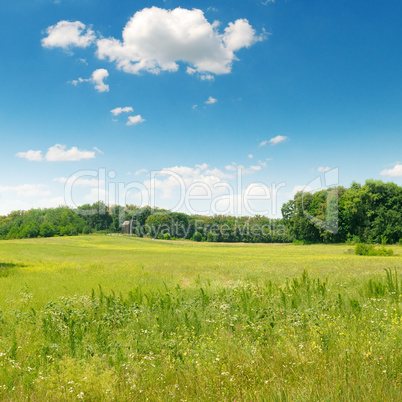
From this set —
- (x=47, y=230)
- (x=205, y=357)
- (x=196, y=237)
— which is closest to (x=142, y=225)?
(x=196, y=237)

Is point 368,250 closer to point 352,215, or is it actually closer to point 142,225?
point 352,215

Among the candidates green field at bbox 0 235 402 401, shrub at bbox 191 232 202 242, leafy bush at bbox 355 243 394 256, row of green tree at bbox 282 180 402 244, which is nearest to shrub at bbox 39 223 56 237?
shrub at bbox 191 232 202 242

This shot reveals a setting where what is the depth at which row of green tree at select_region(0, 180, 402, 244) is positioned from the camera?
6962cm

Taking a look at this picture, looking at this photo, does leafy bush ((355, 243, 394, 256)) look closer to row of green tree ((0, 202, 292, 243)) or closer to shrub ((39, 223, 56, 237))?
row of green tree ((0, 202, 292, 243))

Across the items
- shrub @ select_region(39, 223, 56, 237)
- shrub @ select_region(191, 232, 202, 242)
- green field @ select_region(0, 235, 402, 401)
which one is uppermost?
green field @ select_region(0, 235, 402, 401)

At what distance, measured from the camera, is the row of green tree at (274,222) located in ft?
228

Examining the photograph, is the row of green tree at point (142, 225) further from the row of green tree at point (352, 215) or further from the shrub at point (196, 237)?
the row of green tree at point (352, 215)

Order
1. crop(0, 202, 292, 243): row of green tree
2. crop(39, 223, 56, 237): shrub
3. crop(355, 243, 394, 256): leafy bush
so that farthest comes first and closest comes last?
crop(0, 202, 292, 243): row of green tree → crop(39, 223, 56, 237): shrub → crop(355, 243, 394, 256): leafy bush

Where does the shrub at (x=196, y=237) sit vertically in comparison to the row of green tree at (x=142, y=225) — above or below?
below

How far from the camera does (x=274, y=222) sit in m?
122

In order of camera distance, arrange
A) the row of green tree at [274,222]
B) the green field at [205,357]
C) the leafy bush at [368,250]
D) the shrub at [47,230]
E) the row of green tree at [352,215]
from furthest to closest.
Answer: the shrub at [47,230] → the row of green tree at [274,222] → the row of green tree at [352,215] → the leafy bush at [368,250] → the green field at [205,357]

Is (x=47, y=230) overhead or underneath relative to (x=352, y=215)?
underneath

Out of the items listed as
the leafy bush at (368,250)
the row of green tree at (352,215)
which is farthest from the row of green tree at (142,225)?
the leafy bush at (368,250)

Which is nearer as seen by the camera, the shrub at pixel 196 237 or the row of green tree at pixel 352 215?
the row of green tree at pixel 352 215
